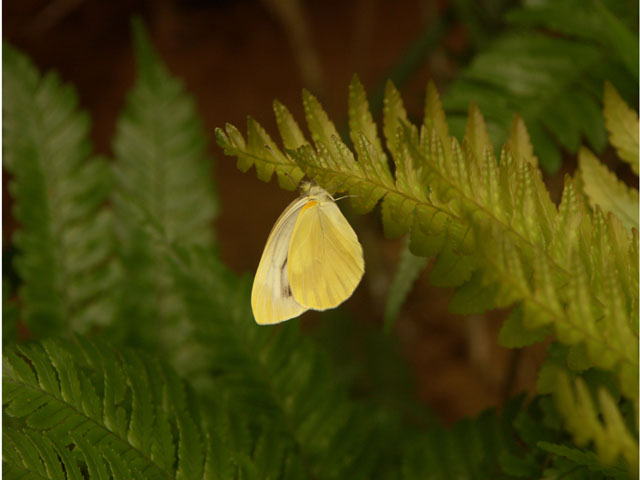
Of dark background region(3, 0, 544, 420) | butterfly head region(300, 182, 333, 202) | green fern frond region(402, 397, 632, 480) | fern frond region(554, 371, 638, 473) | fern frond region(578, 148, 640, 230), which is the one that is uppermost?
dark background region(3, 0, 544, 420)

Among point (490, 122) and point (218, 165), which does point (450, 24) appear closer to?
point (490, 122)

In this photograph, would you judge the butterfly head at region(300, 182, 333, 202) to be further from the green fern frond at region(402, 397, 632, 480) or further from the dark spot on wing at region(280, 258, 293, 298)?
the green fern frond at region(402, 397, 632, 480)

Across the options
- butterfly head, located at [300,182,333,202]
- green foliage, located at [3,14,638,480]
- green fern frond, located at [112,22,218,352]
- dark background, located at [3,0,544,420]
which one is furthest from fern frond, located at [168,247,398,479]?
dark background, located at [3,0,544,420]

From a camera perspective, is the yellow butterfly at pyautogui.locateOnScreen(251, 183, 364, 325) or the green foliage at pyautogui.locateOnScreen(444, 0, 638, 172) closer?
the yellow butterfly at pyautogui.locateOnScreen(251, 183, 364, 325)

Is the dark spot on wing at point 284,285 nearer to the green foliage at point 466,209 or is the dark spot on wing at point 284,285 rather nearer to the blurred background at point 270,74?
the green foliage at point 466,209

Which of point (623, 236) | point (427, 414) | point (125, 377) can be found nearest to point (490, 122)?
point (623, 236)

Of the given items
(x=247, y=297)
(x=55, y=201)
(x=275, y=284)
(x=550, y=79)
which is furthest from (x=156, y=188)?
(x=550, y=79)
